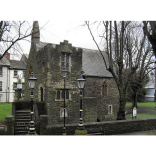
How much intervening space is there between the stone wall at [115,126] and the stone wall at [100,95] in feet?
30.3

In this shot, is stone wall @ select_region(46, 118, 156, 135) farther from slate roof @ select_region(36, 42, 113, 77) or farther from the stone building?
slate roof @ select_region(36, 42, 113, 77)

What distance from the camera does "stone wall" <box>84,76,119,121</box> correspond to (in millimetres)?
20938

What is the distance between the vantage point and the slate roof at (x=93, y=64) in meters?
21.9

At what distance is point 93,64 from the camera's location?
2323cm

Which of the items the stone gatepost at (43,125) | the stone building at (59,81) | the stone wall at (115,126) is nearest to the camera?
the stone gatepost at (43,125)

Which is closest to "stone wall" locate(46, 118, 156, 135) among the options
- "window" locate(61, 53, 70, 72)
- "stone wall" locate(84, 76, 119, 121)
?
"window" locate(61, 53, 70, 72)

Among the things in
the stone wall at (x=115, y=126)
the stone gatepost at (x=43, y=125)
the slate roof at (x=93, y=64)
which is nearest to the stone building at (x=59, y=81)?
the stone wall at (x=115, y=126)

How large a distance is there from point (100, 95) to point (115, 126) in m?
10.7

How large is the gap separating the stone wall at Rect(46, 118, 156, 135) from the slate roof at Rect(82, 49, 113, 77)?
400 inches

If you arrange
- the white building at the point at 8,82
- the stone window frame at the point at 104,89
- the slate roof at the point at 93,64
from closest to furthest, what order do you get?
the slate roof at the point at 93,64 → the stone window frame at the point at 104,89 → the white building at the point at 8,82

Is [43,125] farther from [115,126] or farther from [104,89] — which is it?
[104,89]

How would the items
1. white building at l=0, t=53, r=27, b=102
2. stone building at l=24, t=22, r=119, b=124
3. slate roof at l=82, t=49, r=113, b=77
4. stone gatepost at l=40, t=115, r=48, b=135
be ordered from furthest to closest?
1. white building at l=0, t=53, r=27, b=102
2. slate roof at l=82, t=49, r=113, b=77
3. stone building at l=24, t=22, r=119, b=124
4. stone gatepost at l=40, t=115, r=48, b=135

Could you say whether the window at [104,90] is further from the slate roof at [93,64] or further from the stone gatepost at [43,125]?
the stone gatepost at [43,125]

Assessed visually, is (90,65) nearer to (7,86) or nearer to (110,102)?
(110,102)
